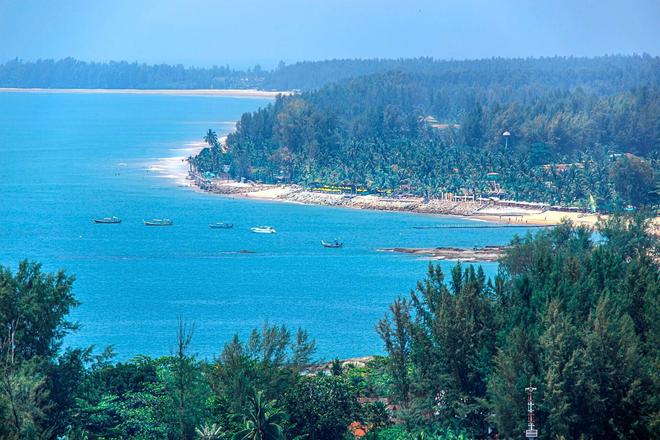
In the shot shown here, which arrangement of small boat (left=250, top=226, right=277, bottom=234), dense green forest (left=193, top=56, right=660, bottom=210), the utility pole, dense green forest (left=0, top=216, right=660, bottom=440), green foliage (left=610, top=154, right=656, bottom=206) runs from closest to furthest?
the utility pole, dense green forest (left=0, top=216, right=660, bottom=440), small boat (left=250, top=226, right=277, bottom=234), green foliage (left=610, top=154, right=656, bottom=206), dense green forest (left=193, top=56, right=660, bottom=210)

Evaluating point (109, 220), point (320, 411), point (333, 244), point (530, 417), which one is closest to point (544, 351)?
point (530, 417)

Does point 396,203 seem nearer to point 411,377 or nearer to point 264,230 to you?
point 264,230

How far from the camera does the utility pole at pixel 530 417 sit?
23.9m

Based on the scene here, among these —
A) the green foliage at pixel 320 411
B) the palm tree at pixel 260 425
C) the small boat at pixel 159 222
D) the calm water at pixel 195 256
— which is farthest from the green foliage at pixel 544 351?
the small boat at pixel 159 222

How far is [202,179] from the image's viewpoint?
292ft

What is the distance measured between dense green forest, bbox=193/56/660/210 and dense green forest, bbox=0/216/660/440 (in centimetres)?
4422

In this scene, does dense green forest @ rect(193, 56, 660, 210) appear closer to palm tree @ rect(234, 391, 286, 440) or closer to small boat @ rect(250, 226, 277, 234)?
small boat @ rect(250, 226, 277, 234)

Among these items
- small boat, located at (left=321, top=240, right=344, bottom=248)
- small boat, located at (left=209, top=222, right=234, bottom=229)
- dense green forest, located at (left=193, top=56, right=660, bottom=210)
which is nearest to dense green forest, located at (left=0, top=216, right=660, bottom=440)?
small boat, located at (left=321, top=240, right=344, bottom=248)

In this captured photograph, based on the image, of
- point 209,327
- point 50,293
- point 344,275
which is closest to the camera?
point 50,293

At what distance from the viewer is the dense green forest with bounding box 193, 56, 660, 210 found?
7788 cm

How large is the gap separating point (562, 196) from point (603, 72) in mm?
78070

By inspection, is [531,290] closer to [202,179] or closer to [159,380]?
[159,380]

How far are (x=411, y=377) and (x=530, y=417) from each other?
18.7 feet

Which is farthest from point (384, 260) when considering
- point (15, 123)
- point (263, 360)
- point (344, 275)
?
point (15, 123)
